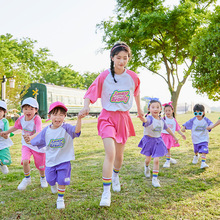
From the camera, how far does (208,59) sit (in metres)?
6.74

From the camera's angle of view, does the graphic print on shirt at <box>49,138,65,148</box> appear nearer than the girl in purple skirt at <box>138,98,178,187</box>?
Yes

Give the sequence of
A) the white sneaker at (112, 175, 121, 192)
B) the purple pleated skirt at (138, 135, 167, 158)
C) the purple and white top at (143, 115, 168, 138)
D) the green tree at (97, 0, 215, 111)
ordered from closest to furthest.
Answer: the white sneaker at (112, 175, 121, 192), the purple pleated skirt at (138, 135, 167, 158), the purple and white top at (143, 115, 168, 138), the green tree at (97, 0, 215, 111)

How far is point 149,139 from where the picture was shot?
4438 millimetres

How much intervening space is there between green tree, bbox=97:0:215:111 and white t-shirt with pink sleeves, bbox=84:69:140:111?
366 inches

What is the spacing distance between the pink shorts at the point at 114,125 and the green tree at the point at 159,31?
939 cm

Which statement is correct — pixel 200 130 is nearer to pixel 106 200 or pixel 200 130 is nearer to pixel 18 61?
pixel 106 200

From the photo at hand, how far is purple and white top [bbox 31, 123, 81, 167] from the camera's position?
3.21m

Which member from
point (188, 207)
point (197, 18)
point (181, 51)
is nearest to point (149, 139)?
point (188, 207)

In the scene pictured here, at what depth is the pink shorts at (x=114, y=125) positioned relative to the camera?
3318mm

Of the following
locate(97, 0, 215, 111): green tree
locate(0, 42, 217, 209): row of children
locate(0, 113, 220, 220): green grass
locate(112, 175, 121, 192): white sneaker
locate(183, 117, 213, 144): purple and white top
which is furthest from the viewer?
locate(97, 0, 215, 111): green tree

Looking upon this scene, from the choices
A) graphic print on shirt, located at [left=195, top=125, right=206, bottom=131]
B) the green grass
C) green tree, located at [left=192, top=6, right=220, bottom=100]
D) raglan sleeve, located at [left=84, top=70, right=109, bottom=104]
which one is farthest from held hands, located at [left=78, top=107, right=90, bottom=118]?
green tree, located at [left=192, top=6, right=220, bottom=100]

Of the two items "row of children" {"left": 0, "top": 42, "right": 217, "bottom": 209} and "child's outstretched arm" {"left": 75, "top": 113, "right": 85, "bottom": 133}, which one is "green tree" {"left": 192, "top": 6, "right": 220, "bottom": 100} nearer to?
"row of children" {"left": 0, "top": 42, "right": 217, "bottom": 209}

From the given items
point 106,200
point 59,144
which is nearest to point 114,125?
point 59,144

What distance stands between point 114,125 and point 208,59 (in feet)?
15.2
